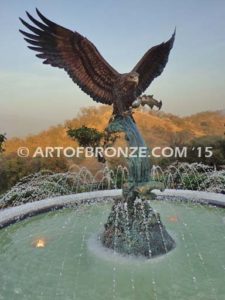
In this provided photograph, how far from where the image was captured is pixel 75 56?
7875mm

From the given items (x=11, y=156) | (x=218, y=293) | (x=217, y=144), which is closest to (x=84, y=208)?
(x=218, y=293)

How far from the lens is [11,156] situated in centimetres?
2070

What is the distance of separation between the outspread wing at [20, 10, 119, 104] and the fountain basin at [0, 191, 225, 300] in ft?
10.7

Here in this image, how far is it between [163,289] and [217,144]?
53.0 feet

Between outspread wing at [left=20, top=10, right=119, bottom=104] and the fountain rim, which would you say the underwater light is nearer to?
the fountain rim

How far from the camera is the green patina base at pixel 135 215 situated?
7.93 m

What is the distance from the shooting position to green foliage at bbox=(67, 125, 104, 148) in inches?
767

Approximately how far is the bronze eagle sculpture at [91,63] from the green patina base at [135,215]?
0.55 metres

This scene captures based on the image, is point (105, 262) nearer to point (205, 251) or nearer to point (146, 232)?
point (146, 232)

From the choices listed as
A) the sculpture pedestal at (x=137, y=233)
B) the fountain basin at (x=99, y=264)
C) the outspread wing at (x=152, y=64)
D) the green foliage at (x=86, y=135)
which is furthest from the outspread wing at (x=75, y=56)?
the green foliage at (x=86, y=135)

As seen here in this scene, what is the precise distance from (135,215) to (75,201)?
190 inches

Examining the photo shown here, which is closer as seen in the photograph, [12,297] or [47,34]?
[12,297]

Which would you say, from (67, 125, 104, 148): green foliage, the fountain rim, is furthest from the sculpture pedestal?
(67, 125, 104, 148): green foliage

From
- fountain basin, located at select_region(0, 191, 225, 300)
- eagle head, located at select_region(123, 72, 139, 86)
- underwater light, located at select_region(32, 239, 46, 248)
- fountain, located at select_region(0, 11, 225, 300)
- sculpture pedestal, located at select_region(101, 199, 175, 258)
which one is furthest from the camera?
underwater light, located at select_region(32, 239, 46, 248)
